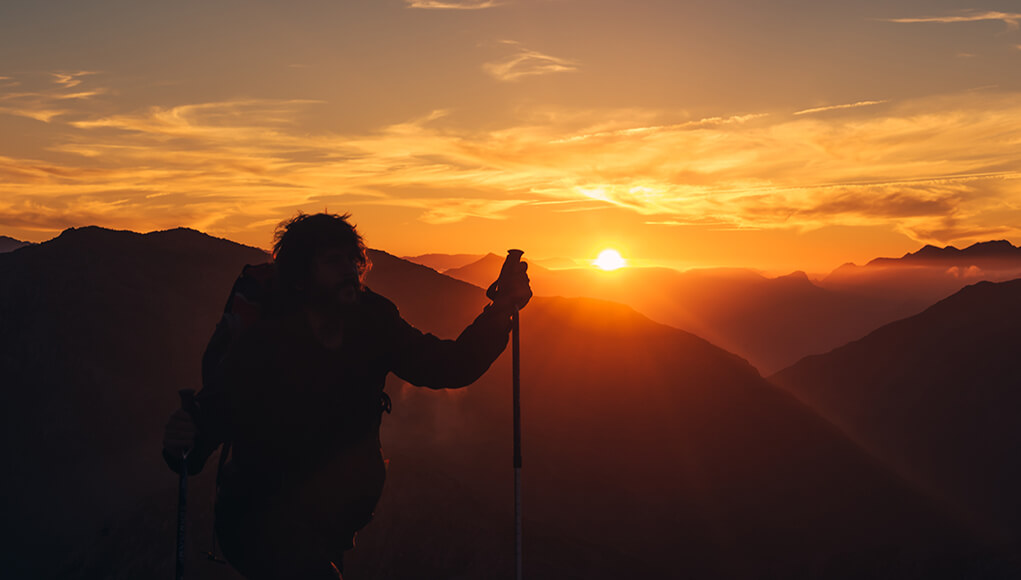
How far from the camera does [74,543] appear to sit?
98.9 feet

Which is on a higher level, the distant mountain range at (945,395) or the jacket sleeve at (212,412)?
the jacket sleeve at (212,412)

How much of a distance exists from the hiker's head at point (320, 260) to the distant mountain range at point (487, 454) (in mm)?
23716

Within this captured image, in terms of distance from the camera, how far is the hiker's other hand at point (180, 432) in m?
3.67

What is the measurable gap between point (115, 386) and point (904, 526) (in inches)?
1531

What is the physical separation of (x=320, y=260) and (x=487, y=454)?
33.0m

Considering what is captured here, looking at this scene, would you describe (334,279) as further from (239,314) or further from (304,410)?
(304,410)

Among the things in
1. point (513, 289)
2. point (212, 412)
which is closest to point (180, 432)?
point (212, 412)

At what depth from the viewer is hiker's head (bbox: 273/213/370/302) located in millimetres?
3924

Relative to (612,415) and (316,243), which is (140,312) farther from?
(316,243)

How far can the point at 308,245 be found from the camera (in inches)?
158

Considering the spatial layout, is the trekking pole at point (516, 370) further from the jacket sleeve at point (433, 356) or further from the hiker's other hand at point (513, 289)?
the jacket sleeve at point (433, 356)

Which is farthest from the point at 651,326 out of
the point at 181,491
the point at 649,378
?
the point at 181,491

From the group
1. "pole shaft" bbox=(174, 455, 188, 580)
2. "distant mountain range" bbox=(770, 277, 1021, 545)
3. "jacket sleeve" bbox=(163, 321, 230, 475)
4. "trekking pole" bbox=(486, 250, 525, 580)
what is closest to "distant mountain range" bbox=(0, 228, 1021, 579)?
"distant mountain range" bbox=(770, 277, 1021, 545)

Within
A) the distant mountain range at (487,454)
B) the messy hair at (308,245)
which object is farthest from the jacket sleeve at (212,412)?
the distant mountain range at (487,454)
